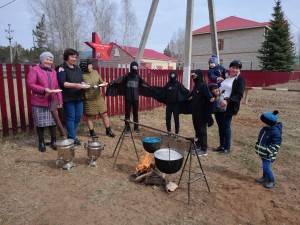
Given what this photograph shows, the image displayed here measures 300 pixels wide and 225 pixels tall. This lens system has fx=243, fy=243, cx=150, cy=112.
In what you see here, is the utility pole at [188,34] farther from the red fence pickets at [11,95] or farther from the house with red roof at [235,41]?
the house with red roof at [235,41]

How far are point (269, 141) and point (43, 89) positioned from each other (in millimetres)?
3644

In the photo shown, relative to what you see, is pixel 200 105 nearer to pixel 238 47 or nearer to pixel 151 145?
pixel 151 145

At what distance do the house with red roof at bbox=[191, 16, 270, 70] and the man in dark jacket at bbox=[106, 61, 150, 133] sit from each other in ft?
92.9

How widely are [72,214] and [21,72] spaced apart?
3.70 m

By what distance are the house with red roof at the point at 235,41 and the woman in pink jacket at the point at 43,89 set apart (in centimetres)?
3026

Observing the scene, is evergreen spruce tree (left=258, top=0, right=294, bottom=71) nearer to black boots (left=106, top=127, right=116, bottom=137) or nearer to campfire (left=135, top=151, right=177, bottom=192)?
black boots (left=106, top=127, right=116, bottom=137)

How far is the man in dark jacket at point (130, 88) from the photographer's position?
18.8 feet

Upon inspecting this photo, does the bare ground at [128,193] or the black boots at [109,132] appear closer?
the bare ground at [128,193]

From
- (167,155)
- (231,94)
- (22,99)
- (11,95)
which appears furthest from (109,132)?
(231,94)

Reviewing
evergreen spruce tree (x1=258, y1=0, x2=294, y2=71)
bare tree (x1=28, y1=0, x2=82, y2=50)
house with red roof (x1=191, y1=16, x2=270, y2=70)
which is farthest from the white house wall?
bare tree (x1=28, y1=0, x2=82, y2=50)

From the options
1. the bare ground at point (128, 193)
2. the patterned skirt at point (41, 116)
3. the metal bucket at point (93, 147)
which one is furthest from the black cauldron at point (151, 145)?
the patterned skirt at point (41, 116)

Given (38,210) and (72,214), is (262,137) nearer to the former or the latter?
(72,214)

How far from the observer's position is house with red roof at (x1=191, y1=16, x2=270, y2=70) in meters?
32.6

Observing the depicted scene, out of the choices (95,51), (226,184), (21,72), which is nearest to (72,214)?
(226,184)
